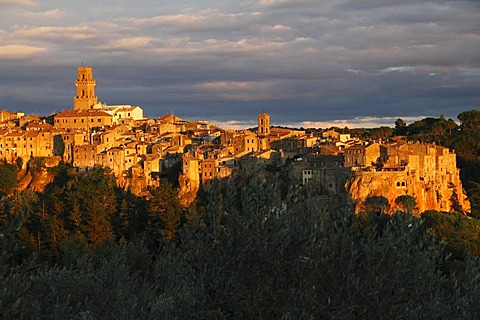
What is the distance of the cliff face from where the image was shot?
39.6 metres

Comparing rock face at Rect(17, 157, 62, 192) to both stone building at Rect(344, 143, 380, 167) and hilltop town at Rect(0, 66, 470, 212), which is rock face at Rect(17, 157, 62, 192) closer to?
hilltop town at Rect(0, 66, 470, 212)

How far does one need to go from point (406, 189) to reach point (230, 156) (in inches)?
456

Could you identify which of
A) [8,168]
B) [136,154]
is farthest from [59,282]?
[8,168]

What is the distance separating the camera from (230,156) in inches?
1813

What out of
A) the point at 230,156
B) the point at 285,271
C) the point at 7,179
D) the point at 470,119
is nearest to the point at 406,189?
the point at 230,156

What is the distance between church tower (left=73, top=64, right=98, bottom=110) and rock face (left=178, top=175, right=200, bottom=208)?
26367 millimetres

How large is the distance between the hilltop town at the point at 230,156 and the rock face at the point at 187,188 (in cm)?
6

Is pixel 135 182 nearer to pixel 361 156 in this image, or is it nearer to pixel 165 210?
pixel 165 210

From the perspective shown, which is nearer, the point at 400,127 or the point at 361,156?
the point at 361,156

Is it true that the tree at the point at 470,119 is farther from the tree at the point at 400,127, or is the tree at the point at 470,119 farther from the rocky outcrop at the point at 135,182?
the rocky outcrop at the point at 135,182

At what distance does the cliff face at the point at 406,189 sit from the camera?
3962 cm

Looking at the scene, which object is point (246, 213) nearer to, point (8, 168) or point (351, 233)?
point (351, 233)

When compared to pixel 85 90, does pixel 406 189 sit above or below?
below

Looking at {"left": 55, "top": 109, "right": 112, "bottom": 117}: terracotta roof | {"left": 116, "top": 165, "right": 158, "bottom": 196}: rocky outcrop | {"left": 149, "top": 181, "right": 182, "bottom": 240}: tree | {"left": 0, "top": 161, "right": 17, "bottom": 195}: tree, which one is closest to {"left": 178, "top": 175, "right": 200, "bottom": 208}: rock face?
{"left": 149, "top": 181, "right": 182, "bottom": 240}: tree
